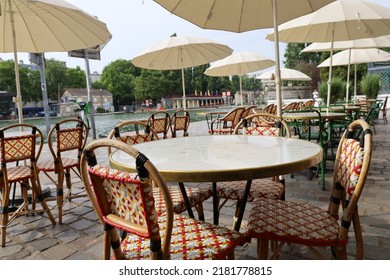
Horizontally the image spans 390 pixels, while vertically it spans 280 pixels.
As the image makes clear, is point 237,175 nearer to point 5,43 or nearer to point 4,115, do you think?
point 5,43

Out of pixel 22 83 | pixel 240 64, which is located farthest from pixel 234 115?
pixel 22 83

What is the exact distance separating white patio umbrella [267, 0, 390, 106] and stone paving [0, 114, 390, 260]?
5.41 ft

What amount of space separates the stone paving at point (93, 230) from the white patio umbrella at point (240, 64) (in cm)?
479

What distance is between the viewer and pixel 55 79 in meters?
55.7

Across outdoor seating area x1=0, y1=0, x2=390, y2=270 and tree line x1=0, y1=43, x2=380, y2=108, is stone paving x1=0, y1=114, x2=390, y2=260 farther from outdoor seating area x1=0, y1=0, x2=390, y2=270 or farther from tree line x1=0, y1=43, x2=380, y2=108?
tree line x1=0, y1=43, x2=380, y2=108

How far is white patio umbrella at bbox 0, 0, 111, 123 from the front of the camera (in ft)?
9.87

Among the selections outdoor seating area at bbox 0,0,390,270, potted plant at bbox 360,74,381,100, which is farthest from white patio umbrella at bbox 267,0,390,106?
potted plant at bbox 360,74,381,100

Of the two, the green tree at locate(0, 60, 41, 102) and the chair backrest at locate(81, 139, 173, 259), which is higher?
the green tree at locate(0, 60, 41, 102)

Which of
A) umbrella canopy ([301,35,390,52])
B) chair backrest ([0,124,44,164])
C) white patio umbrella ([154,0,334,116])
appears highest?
umbrella canopy ([301,35,390,52])

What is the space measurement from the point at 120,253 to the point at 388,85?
712 inches

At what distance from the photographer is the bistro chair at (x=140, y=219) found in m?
0.89

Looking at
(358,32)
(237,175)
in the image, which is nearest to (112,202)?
(237,175)

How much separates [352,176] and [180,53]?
5.19 m

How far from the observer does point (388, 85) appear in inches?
603
